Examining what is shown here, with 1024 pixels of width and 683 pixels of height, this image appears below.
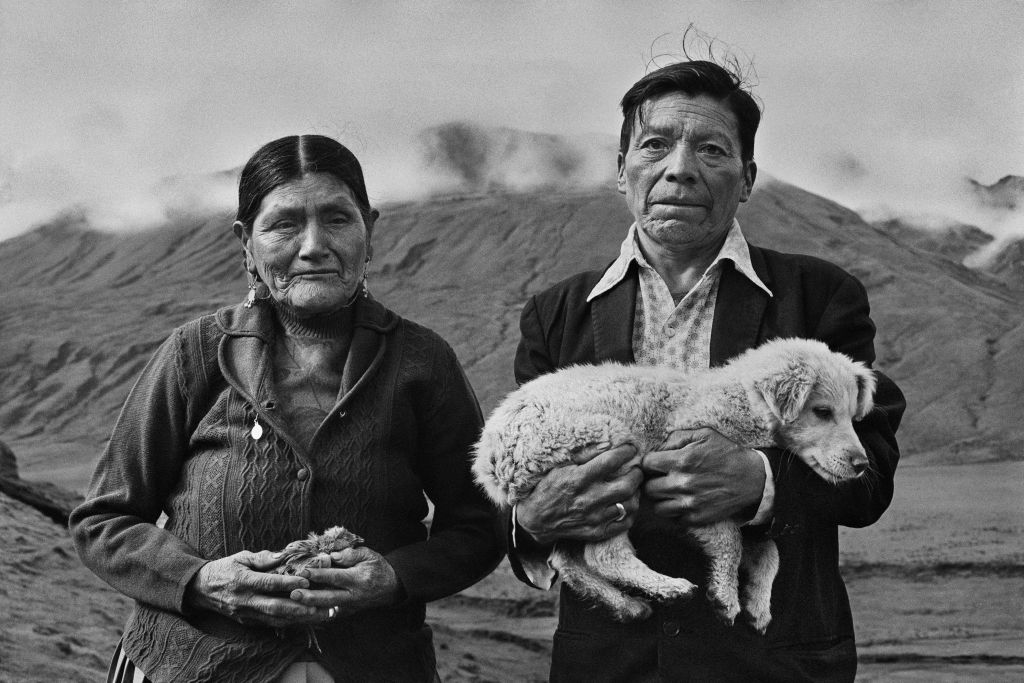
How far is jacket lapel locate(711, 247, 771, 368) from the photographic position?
6.82ft

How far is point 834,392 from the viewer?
1.93m

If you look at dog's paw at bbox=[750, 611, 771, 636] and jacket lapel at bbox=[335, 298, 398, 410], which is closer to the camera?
dog's paw at bbox=[750, 611, 771, 636]

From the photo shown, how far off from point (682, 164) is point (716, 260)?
0.73 ft

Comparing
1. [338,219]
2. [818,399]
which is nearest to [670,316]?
[818,399]

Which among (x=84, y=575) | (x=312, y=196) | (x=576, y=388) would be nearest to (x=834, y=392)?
(x=576, y=388)

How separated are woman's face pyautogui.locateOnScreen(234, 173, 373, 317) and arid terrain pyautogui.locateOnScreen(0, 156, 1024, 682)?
323 cm

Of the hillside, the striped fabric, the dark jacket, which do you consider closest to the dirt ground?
the hillside

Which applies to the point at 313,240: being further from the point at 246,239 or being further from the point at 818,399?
the point at 818,399

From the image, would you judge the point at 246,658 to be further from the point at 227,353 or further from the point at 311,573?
the point at 227,353

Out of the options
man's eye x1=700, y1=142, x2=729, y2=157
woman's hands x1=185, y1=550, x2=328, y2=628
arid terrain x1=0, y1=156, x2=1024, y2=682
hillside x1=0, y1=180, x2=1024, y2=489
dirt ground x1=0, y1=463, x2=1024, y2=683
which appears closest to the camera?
woman's hands x1=185, y1=550, x2=328, y2=628

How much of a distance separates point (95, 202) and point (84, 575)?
7.37 ft

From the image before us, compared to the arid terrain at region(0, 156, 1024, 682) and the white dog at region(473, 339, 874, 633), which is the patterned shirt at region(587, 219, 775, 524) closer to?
the white dog at region(473, 339, 874, 633)

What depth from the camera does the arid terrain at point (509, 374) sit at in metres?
4.86

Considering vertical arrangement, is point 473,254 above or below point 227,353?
below
